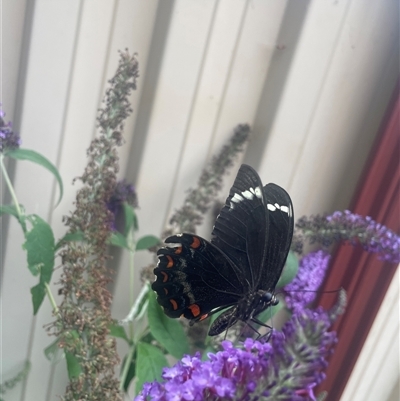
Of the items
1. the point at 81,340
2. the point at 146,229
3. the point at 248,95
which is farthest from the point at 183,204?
the point at 81,340

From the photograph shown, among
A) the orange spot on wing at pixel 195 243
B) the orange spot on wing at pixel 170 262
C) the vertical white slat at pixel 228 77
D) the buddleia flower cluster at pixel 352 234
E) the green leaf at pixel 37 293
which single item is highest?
the vertical white slat at pixel 228 77

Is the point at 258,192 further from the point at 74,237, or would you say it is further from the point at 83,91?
the point at 83,91

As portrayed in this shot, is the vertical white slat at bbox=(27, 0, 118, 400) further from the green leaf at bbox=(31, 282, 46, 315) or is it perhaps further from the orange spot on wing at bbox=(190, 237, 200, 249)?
the orange spot on wing at bbox=(190, 237, 200, 249)

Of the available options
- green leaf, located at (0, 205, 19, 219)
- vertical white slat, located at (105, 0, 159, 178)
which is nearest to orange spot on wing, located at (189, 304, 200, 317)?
green leaf, located at (0, 205, 19, 219)

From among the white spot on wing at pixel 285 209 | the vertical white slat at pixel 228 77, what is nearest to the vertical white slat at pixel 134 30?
the vertical white slat at pixel 228 77

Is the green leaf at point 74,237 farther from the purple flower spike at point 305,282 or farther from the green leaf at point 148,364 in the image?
the purple flower spike at point 305,282

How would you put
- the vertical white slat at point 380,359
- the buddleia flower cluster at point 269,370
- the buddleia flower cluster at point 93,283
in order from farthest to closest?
the vertical white slat at point 380,359 < the buddleia flower cluster at point 93,283 < the buddleia flower cluster at point 269,370
